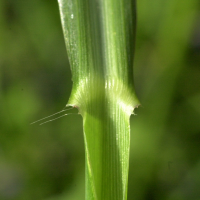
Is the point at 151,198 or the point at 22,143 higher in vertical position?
the point at 22,143

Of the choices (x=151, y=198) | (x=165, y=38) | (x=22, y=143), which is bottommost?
(x=151, y=198)

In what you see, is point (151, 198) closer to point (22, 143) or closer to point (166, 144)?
point (166, 144)

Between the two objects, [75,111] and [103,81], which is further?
[75,111]

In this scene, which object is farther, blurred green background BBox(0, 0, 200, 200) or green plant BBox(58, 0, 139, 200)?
blurred green background BBox(0, 0, 200, 200)

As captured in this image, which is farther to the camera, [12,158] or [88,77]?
[12,158]

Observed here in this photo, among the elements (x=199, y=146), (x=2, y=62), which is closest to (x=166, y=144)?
(x=199, y=146)
